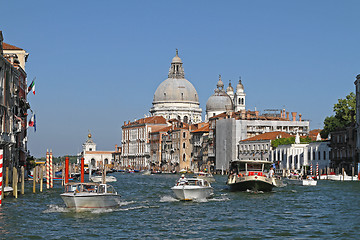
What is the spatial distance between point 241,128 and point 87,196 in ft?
288

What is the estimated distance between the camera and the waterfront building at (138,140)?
167 meters

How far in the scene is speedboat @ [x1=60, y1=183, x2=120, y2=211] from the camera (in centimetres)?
3152

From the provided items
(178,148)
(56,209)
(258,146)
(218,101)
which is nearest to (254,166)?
(56,209)

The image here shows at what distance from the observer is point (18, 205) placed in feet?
117

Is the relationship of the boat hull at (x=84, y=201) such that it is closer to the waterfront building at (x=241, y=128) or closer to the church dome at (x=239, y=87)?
the waterfront building at (x=241, y=128)

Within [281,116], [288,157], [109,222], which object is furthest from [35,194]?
[281,116]

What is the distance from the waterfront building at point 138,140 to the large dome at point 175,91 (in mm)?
10427

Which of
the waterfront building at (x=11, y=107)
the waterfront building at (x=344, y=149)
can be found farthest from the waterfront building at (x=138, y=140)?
the waterfront building at (x=11, y=107)

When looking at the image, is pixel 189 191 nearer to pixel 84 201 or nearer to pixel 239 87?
pixel 84 201

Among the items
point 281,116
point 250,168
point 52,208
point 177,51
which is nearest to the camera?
point 52,208

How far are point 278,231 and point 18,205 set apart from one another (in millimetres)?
13979

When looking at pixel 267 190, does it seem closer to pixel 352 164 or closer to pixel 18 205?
pixel 18 205

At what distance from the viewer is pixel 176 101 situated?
18412 centimetres

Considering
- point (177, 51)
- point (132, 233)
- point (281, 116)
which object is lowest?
point (132, 233)
